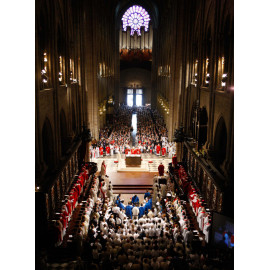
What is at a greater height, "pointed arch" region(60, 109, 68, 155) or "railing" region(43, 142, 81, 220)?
"pointed arch" region(60, 109, 68, 155)

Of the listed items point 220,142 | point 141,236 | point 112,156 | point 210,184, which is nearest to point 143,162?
point 112,156

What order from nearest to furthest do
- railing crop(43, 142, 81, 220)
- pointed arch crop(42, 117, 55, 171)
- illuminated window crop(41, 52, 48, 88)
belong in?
railing crop(43, 142, 81, 220) < illuminated window crop(41, 52, 48, 88) < pointed arch crop(42, 117, 55, 171)

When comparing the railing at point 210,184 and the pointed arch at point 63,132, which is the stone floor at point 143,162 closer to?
the railing at point 210,184

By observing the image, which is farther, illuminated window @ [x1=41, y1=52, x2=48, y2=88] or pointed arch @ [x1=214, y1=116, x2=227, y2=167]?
pointed arch @ [x1=214, y1=116, x2=227, y2=167]

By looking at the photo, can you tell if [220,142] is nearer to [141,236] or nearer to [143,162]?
[141,236]

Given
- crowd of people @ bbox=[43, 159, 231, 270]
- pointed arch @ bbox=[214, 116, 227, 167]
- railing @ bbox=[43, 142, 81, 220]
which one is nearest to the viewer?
crowd of people @ bbox=[43, 159, 231, 270]

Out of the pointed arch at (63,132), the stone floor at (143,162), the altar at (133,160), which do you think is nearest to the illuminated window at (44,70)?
the pointed arch at (63,132)

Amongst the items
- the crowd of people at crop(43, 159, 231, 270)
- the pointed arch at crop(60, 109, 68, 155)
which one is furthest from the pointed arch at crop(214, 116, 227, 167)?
the pointed arch at crop(60, 109, 68, 155)

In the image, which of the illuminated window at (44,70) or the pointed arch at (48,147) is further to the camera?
the pointed arch at (48,147)

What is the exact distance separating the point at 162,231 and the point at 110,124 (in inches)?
1176

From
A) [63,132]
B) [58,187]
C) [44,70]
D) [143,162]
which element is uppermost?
[44,70]

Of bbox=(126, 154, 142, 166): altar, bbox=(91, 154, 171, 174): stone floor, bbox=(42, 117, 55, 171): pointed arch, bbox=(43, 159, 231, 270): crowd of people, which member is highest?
bbox=(42, 117, 55, 171): pointed arch

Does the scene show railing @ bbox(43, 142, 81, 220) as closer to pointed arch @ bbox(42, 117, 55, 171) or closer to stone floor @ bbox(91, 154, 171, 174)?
pointed arch @ bbox(42, 117, 55, 171)

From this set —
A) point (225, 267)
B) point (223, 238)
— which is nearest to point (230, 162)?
point (223, 238)
